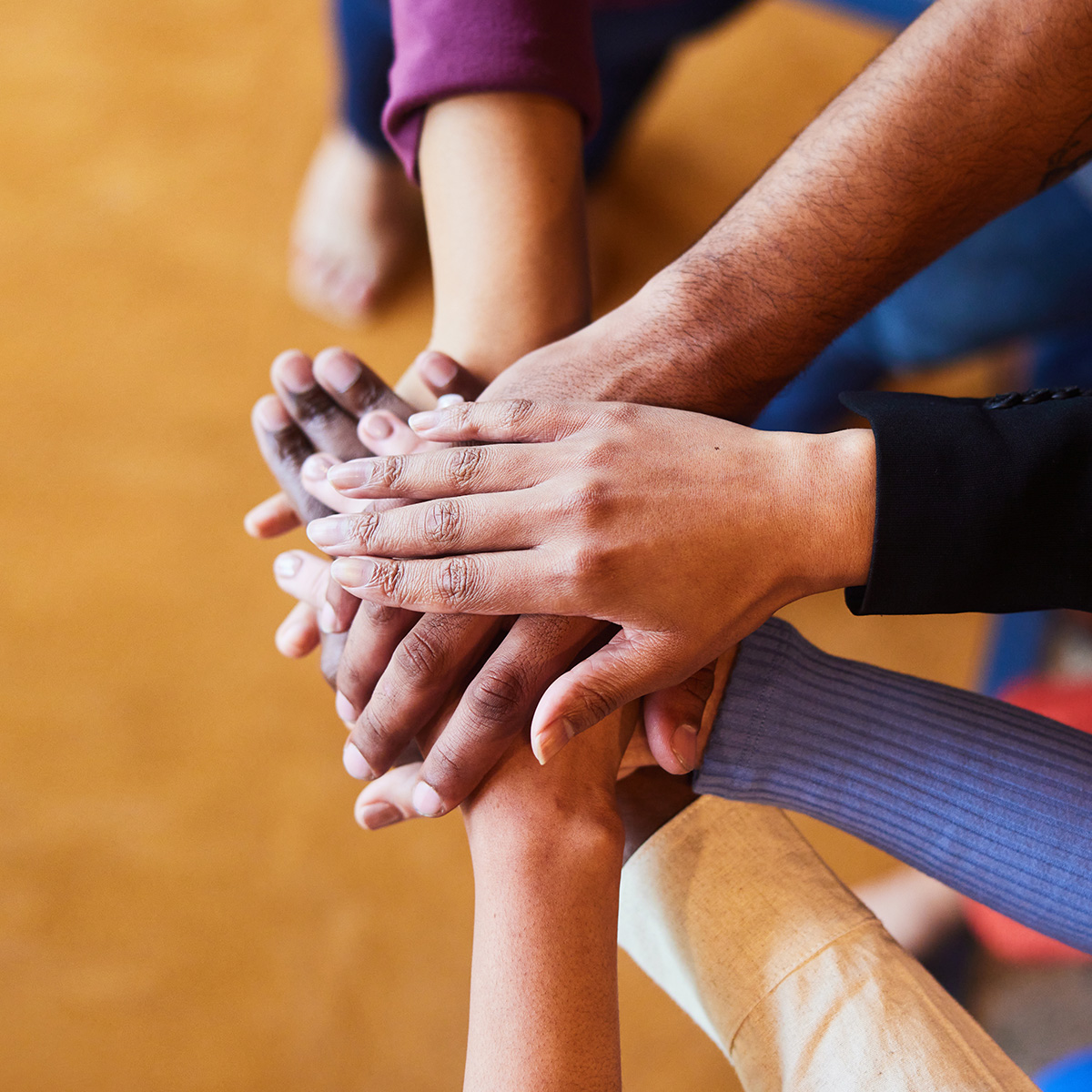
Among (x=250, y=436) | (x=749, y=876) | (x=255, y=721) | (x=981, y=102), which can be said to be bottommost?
(x=255, y=721)

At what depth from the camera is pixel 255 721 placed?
1.44m

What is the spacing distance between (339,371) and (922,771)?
0.63 m

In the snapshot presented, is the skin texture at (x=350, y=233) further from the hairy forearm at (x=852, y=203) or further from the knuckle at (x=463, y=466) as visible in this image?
the knuckle at (x=463, y=466)

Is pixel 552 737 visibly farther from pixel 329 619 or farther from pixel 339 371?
pixel 339 371

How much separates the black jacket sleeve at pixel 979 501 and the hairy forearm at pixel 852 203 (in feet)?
0.64

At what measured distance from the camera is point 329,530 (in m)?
0.76

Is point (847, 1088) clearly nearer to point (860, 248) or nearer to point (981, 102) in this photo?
point (860, 248)

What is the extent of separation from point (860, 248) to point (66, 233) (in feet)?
4.56

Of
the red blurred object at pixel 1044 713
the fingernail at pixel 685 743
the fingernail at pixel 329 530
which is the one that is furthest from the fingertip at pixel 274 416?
the red blurred object at pixel 1044 713

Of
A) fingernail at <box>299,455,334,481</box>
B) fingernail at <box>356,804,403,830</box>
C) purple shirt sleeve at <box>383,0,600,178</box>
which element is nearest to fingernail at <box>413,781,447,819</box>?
fingernail at <box>356,804,403,830</box>

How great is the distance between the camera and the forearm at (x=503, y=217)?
3.09 ft

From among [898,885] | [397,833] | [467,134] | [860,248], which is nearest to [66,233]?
[467,134]

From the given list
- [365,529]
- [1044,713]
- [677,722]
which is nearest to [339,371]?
[365,529]

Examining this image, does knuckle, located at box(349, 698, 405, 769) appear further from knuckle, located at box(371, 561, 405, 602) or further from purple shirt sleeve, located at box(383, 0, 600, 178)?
purple shirt sleeve, located at box(383, 0, 600, 178)
